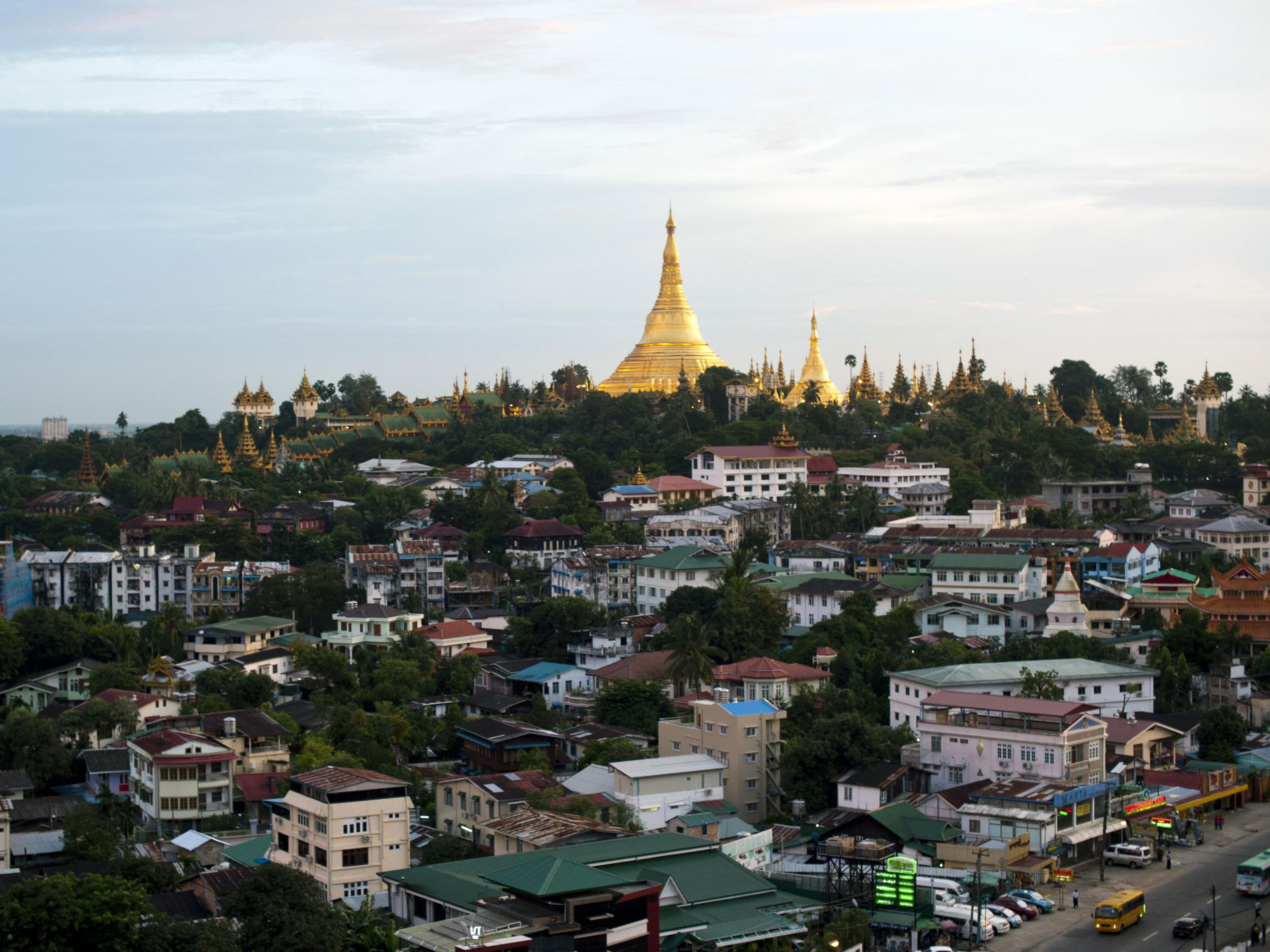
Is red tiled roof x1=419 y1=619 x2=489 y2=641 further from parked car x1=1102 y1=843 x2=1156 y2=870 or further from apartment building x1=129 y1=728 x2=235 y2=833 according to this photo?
parked car x1=1102 y1=843 x2=1156 y2=870

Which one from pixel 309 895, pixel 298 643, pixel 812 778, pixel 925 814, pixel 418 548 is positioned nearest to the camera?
pixel 309 895

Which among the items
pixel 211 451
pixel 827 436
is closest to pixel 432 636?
pixel 827 436

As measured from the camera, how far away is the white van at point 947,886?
26188 mm

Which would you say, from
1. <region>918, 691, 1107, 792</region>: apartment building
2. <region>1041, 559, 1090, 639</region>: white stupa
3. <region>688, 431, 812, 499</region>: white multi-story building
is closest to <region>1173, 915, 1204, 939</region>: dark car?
<region>918, 691, 1107, 792</region>: apartment building

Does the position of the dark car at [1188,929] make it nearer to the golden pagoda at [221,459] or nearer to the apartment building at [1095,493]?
the apartment building at [1095,493]

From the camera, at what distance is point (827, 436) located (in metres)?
70.6

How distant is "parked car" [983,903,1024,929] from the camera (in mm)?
25375

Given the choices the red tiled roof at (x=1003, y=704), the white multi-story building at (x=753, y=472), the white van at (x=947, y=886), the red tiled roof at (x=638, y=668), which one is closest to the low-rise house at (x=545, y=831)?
the white van at (x=947, y=886)

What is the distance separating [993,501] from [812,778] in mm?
24349

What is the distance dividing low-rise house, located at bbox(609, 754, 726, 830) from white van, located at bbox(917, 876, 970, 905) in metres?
4.84

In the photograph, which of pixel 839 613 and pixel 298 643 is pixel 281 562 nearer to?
pixel 298 643

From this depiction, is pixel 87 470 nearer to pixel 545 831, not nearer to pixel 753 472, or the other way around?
pixel 753 472

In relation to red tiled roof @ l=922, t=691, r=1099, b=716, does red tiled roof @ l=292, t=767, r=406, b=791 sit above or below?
below

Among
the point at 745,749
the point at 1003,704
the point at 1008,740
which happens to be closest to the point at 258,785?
the point at 745,749
